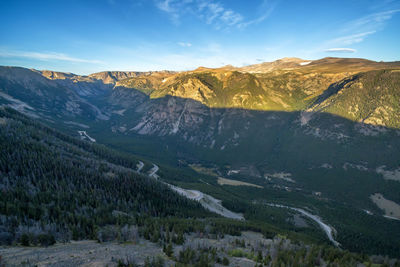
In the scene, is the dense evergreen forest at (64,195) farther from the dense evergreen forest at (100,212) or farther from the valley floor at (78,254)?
the valley floor at (78,254)

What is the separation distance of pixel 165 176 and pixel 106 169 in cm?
6188

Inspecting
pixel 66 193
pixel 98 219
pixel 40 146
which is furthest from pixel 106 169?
pixel 98 219

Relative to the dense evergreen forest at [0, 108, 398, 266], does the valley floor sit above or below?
above

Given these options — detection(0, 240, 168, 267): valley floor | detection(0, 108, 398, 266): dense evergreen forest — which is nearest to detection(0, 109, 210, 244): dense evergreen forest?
detection(0, 108, 398, 266): dense evergreen forest

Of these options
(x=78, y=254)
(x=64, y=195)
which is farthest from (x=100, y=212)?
(x=78, y=254)

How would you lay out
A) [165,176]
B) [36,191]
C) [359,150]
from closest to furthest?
[36,191] < [165,176] < [359,150]

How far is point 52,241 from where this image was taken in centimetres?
2958

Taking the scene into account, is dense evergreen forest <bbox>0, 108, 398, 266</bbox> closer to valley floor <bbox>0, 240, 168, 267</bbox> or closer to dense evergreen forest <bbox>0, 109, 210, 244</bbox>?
dense evergreen forest <bbox>0, 109, 210, 244</bbox>

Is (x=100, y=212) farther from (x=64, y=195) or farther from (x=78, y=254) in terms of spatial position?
(x=78, y=254)

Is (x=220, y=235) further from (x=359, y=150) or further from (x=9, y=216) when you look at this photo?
(x=359, y=150)

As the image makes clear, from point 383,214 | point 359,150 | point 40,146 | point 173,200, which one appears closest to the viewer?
point 173,200

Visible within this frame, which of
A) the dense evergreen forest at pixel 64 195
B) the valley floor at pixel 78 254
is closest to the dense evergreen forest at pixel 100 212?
the dense evergreen forest at pixel 64 195

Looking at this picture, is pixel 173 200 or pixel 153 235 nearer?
pixel 153 235

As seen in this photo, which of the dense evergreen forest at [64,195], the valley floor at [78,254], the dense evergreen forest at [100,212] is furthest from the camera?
the dense evergreen forest at [64,195]
